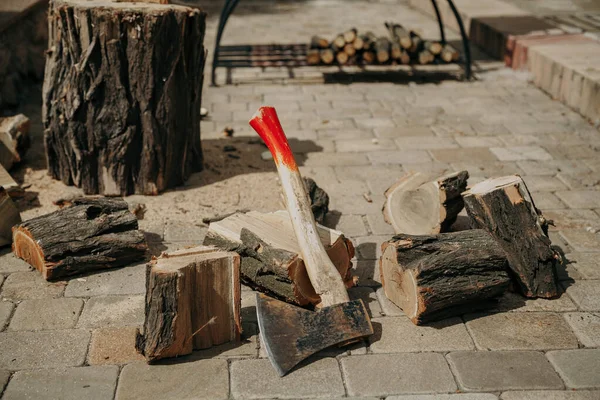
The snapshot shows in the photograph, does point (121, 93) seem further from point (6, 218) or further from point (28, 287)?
point (28, 287)

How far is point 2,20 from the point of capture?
7449mm

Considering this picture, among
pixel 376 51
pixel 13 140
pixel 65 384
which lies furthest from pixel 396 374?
pixel 376 51

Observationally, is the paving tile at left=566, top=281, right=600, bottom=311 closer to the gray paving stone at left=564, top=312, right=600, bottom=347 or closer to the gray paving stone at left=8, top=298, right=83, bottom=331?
the gray paving stone at left=564, top=312, right=600, bottom=347

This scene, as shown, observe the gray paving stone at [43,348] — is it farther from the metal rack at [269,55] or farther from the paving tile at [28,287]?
Answer: the metal rack at [269,55]

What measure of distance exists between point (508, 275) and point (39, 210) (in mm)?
3267

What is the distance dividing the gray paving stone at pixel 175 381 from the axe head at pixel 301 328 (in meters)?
0.27

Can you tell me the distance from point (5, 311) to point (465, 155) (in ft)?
13.5

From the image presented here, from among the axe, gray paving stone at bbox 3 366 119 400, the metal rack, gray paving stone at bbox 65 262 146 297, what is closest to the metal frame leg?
the metal rack

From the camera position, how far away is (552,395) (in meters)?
3.18

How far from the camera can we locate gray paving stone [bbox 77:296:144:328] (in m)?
3.75

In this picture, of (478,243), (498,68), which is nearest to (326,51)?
(498,68)

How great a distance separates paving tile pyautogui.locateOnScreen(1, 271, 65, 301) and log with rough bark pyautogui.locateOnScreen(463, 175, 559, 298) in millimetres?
2511

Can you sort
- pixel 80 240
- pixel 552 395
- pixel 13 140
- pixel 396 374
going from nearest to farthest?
pixel 552 395
pixel 396 374
pixel 80 240
pixel 13 140

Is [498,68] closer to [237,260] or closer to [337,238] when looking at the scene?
[337,238]
